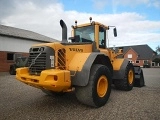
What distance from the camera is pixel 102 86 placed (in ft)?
20.0

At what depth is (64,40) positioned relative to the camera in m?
6.21

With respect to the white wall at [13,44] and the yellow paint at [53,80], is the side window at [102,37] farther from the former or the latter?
the white wall at [13,44]

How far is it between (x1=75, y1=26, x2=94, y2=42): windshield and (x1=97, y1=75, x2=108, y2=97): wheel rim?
4.85ft

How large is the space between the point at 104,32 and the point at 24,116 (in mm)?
4055

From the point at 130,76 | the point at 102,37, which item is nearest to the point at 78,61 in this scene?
the point at 102,37

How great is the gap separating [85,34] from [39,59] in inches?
83.3

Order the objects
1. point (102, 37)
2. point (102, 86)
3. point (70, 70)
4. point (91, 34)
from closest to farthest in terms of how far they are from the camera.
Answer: point (70, 70) → point (102, 86) → point (91, 34) → point (102, 37)

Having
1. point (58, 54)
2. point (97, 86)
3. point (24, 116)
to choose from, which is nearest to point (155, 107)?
point (97, 86)

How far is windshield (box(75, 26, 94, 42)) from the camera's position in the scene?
673cm

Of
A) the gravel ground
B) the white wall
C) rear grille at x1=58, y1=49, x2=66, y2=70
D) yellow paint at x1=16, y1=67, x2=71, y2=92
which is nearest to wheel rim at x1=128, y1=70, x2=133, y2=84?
the gravel ground

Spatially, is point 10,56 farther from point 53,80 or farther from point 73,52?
point 53,80

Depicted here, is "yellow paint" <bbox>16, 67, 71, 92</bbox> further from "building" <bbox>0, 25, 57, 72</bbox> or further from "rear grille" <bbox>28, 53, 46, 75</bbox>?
"building" <bbox>0, 25, 57, 72</bbox>

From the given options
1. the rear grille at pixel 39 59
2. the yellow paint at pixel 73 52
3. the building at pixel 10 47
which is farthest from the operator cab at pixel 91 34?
the building at pixel 10 47

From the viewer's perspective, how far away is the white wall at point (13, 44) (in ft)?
70.1
